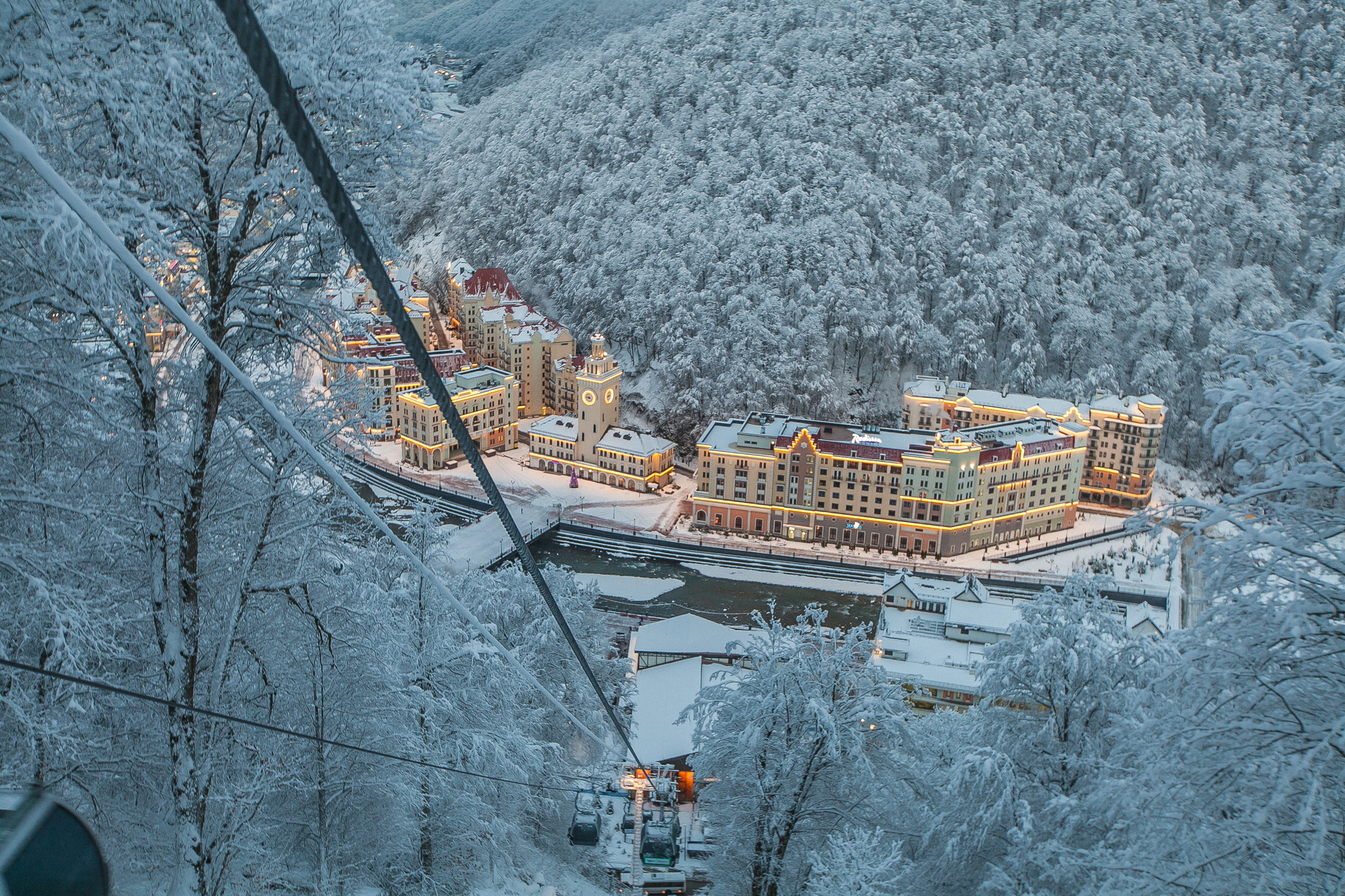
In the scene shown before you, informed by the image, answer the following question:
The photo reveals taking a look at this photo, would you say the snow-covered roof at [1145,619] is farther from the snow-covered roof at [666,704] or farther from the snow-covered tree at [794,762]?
the snow-covered tree at [794,762]

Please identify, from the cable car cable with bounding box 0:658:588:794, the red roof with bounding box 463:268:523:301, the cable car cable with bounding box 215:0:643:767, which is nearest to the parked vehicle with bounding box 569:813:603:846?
the cable car cable with bounding box 0:658:588:794

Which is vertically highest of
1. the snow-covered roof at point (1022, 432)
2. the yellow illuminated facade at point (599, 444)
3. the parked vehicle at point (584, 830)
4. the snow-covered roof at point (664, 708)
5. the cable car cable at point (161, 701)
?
the cable car cable at point (161, 701)

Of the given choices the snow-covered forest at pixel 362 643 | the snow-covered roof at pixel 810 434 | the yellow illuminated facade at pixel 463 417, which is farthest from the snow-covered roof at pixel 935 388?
the snow-covered forest at pixel 362 643

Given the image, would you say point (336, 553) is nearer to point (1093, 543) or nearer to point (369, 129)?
point (369, 129)

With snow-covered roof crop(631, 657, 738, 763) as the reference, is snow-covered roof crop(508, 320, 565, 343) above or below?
above

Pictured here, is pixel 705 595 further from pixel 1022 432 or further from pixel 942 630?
pixel 1022 432

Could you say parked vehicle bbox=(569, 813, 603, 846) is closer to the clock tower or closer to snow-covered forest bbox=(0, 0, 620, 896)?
snow-covered forest bbox=(0, 0, 620, 896)
